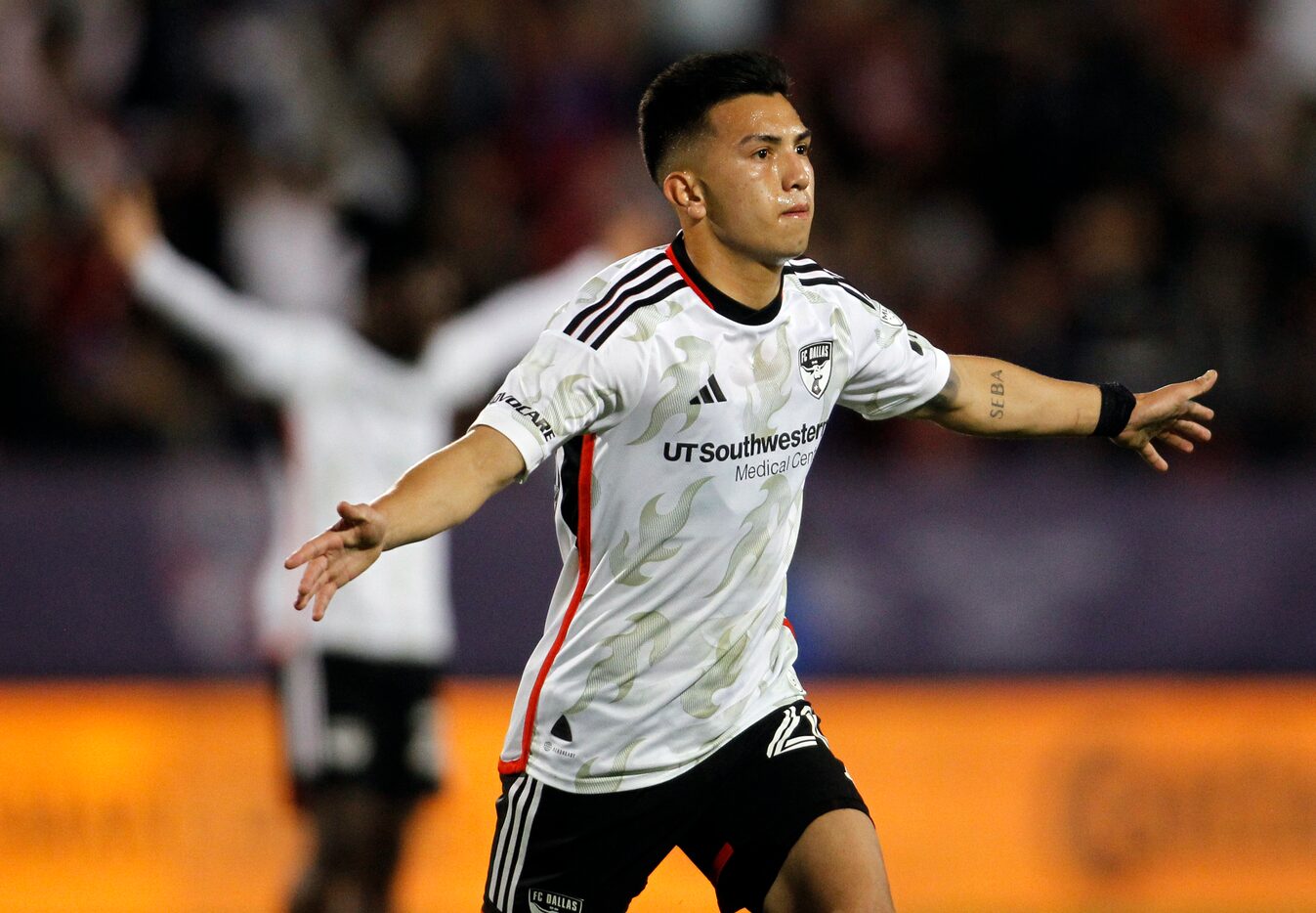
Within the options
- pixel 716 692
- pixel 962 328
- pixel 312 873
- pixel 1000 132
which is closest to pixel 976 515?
pixel 962 328

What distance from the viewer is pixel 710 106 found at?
4.42 metres

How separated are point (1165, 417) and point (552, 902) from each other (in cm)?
194

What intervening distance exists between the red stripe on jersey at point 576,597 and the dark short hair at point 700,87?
769 millimetres

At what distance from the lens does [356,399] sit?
25.0 feet

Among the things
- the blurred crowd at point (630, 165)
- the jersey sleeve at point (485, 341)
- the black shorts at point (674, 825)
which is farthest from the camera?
the blurred crowd at point (630, 165)

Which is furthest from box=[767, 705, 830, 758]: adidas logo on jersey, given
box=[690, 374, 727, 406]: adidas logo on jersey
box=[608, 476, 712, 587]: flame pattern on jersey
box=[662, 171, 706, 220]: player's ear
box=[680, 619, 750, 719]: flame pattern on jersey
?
box=[662, 171, 706, 220]: player's ear

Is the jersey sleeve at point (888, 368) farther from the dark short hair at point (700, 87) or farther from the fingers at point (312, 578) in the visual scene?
the fingers at point (312, 578)

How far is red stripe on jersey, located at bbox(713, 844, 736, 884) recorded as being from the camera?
4.45m

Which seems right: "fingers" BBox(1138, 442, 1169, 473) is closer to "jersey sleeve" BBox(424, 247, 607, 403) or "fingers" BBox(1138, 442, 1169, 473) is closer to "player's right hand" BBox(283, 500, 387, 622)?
"player's right hand" BBox(283, 500, 387, 622)

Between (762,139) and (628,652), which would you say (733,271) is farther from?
(628,652)

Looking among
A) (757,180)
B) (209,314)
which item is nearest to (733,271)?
(757,180)

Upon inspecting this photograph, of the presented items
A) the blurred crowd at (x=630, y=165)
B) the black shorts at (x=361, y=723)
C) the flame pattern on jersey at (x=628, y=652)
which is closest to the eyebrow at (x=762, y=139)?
the flame pattern on jersey at (x=628, y=652)

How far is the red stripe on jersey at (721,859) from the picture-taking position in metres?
4.45

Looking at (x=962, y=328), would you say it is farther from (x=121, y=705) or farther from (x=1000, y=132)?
(x=121, y=705)
